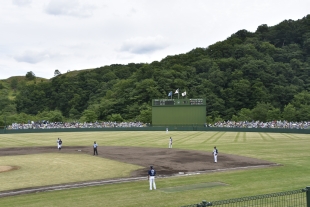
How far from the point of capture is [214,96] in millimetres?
116188

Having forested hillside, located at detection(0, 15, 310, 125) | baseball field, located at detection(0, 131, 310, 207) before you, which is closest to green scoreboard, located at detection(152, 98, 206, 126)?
forested hillside, located at detection(0, 15, 310, 125)

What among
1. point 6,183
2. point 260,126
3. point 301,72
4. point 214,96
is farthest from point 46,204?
point 301,72

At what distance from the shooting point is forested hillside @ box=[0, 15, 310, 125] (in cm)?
11300

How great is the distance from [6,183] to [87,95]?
12945 cm

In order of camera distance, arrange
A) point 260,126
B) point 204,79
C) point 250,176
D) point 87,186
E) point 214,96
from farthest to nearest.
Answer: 1. point 204,79
2. point 214,96
3. point 260,126
4. point 250,176
5. point 87,186

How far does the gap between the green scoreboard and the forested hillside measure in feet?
59.9

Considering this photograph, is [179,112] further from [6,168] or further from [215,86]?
[6,168]

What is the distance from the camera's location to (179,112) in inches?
3310

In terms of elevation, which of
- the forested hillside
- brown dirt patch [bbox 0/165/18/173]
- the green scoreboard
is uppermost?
the forested hillside

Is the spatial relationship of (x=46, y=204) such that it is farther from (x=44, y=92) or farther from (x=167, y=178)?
(x=44, y=92)

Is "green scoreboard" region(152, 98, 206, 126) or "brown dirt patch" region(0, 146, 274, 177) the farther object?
"green scoreboard" region(152, 98, 206, 126)

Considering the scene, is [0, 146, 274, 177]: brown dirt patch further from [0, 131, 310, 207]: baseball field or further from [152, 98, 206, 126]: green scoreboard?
[152, 98, 206, 126]: green scoreboard

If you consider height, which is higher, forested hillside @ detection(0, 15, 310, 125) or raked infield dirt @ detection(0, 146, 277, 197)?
forested hillside @ detection(0, 15, 310, 125)

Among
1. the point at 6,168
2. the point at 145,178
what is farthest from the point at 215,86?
the point at 145,178
